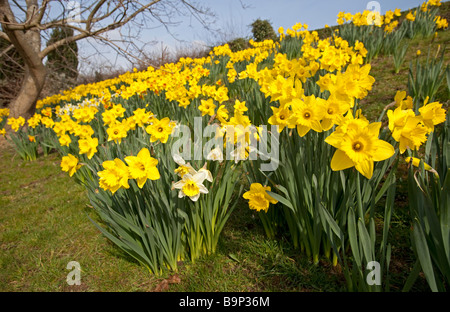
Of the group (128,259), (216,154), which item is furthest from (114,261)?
(216,154)

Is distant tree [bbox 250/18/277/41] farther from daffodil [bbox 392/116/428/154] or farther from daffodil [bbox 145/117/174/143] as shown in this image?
daffodil [bbox 392/116/428/154]

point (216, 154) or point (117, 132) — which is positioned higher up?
point (117, 132)

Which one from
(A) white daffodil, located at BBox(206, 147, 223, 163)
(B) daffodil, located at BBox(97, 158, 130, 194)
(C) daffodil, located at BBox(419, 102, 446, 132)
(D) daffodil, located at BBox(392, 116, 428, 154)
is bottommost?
(B) daffodil, located at BBox(97, 158, 130, 194)

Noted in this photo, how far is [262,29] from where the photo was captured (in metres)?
12.8

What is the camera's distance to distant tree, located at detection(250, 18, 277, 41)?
12.7 meters

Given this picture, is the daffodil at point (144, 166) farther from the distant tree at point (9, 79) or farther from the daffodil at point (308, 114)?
the distant tree at point (9, 79)

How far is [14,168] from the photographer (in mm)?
4848

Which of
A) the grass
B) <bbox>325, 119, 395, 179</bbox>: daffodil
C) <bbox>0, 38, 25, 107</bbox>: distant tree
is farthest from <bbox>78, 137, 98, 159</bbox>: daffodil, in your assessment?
<bbox>0, 38, 25, 107</bbox>: distant tree

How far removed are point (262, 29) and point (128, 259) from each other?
1320 cm

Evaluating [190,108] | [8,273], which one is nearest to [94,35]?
[190,108]

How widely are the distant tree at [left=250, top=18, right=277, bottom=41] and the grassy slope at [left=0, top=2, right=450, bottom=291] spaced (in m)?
10.8

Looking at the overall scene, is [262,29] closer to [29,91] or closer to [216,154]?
[29,91]
